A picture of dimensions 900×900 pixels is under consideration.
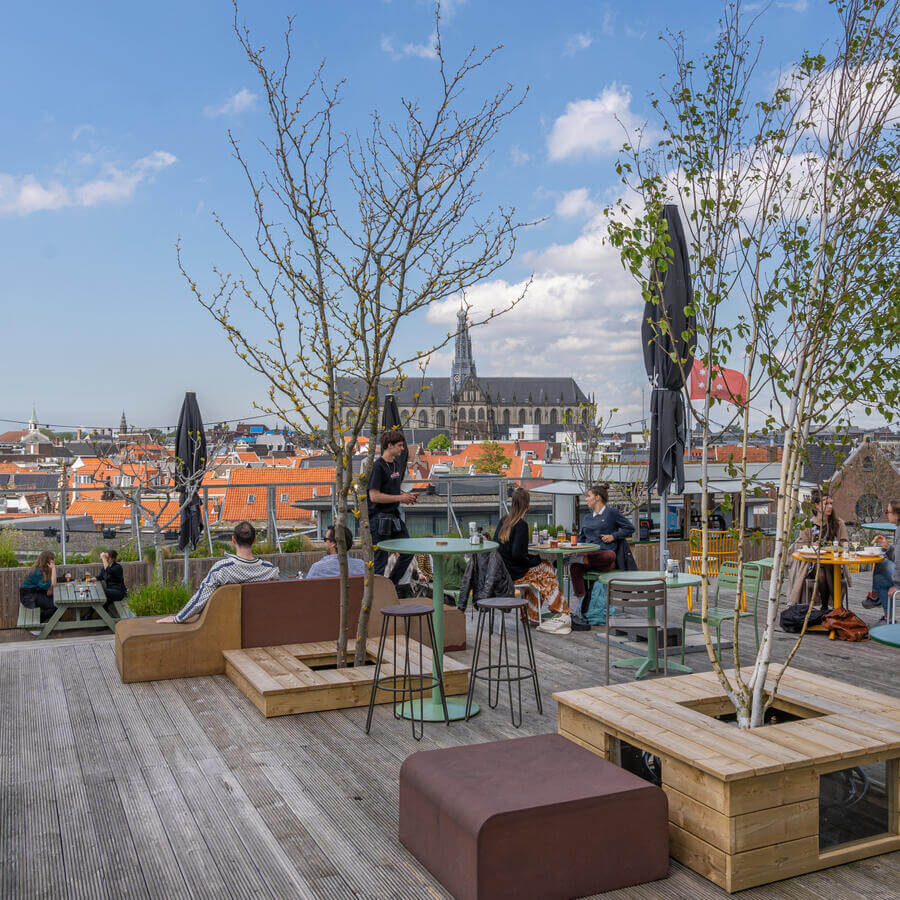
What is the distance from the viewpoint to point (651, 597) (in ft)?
19.4

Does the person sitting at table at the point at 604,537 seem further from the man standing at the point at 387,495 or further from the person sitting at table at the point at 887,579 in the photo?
the person sitting at table at the point at 887,579

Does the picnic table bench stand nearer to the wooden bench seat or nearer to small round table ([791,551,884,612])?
the wooden bench seat

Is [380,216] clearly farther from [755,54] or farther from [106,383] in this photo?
[106,383]

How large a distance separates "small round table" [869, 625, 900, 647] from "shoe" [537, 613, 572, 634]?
3943mm

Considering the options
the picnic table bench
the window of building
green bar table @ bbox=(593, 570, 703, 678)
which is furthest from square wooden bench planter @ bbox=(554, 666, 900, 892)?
the window of building

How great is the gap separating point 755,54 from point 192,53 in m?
6.55

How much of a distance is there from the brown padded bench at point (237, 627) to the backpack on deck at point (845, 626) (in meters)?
4.19

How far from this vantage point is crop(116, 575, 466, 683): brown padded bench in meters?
6.31

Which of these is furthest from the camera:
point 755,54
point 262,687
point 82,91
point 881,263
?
point 82,91

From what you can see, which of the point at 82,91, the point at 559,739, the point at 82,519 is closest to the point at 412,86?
the point at 559,739

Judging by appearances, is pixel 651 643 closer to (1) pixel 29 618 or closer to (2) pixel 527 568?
(2) pixel 527 568

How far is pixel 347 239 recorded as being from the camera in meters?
5.54

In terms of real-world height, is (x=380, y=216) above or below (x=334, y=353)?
above

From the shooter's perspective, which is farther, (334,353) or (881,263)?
(334,353)
